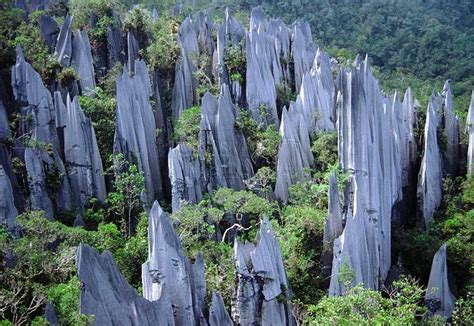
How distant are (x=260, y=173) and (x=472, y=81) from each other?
2158 cm

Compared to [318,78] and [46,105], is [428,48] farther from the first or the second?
[46,105]

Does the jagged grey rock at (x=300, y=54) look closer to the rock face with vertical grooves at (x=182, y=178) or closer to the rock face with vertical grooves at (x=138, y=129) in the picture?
the rock face with vertical grooves at (x=138, y=129)

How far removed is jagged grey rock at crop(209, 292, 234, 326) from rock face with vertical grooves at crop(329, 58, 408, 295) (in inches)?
217

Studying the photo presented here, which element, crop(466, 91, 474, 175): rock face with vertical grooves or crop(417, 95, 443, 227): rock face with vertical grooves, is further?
crop(466, 91, 474, 175): rock face with vertical grooves

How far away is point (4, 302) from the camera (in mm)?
11852

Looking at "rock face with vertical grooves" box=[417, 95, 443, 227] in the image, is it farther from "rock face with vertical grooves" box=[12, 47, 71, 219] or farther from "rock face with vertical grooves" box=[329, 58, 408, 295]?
"rock face with vertical grooves" box=[12, 47, 71, 219]

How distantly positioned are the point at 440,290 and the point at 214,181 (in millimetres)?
8898

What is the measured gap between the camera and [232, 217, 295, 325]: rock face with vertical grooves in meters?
14.4

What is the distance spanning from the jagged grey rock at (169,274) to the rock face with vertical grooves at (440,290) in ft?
27.1

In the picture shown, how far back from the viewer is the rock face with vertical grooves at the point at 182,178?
19328mm

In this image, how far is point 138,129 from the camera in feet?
69.9

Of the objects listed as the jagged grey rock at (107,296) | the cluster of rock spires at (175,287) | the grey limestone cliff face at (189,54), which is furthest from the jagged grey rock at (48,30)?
the jagged grey rock at (107,296)

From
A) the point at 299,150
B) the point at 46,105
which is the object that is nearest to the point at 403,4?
the point at 299,150

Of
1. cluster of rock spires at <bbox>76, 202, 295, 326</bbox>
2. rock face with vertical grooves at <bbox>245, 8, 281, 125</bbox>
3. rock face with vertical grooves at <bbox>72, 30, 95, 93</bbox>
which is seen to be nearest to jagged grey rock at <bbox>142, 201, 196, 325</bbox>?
cluster of rock spires at <bbox>76, 202, 295, 326</bbox>
